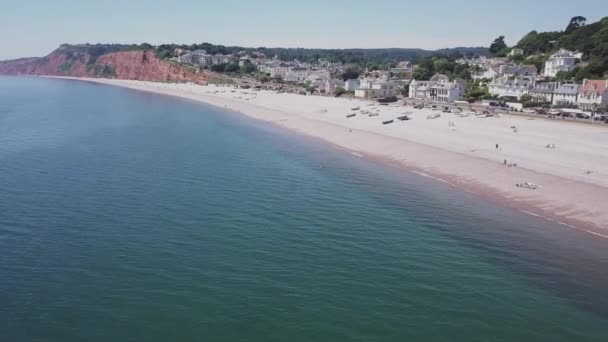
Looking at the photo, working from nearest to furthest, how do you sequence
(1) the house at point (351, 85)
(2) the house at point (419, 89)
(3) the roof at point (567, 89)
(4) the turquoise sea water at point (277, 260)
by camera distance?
(4) the turquoise sea water at point (277, 260) → (3) the roof at point (567, 89) → (2) the house at point (419, 89) → (1) the house at point (351, 85)

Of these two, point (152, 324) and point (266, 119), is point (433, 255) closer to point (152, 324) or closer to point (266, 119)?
point (152, 324)

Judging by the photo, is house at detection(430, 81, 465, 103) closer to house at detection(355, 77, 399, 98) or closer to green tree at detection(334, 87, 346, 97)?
house at detection(355, 77, 399, 98)

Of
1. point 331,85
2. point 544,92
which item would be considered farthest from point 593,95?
point 331,85

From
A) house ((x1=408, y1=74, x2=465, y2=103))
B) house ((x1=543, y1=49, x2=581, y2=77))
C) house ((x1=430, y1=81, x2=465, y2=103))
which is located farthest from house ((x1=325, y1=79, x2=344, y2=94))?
house ((x1=543, y1=49, x2=581, y2=77))

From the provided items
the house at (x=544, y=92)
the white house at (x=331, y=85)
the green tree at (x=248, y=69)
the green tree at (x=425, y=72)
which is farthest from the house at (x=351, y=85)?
the green tree at (x=248, y=69)

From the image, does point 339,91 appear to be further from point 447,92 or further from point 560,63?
point 560,63

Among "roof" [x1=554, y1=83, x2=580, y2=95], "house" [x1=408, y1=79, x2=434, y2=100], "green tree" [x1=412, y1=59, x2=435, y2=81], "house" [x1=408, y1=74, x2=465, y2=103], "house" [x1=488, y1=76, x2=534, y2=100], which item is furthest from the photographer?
"green tree" [x1=412, y1=59, x2=435, y2=81]

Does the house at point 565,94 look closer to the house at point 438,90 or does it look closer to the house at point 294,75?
the house at point 438,90
